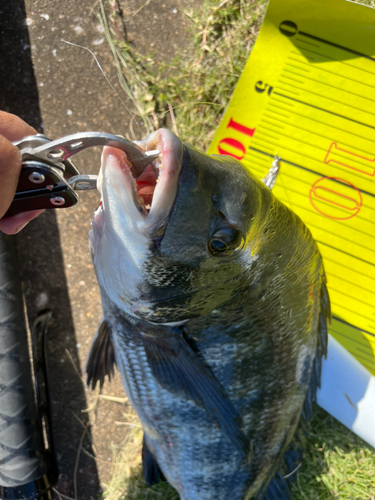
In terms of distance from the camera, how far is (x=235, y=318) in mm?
1256

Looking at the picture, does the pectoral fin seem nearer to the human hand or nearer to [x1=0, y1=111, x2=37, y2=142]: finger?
the human hand

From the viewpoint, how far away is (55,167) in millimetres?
1081

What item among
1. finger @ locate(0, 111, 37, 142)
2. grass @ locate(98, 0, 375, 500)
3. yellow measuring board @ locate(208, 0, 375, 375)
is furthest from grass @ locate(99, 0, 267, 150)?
finger @ locate(0, 111, 37, 142)

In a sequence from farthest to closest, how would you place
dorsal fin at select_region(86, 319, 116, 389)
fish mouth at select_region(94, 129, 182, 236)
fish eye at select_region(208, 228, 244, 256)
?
dorsal fin at select_region(86, 319, 116, 389) → fish eye at select_region(208, 228, 244, 256) → fish mouth at select_region(94, 129, 182, 236)

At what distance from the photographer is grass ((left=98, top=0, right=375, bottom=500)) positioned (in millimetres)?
2068

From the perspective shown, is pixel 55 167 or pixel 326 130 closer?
pixel 55 167

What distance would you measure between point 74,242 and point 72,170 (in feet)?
3.84

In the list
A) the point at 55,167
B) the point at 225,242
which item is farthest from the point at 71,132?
the point at 225,242

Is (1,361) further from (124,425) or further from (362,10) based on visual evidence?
(362,10)

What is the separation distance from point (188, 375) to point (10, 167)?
0.84m

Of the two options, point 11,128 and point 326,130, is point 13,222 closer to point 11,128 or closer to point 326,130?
point 11,128

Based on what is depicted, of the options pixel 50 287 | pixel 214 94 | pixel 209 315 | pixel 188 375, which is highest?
pixel 214 94

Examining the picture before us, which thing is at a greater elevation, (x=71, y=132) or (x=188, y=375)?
(x=71, y=132)

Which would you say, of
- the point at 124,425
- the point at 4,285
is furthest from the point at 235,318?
the point at 124,425
